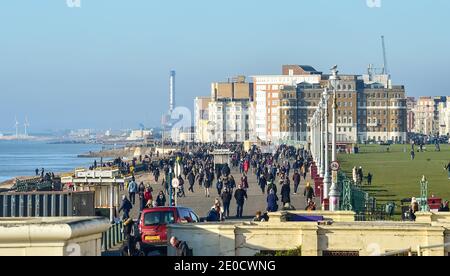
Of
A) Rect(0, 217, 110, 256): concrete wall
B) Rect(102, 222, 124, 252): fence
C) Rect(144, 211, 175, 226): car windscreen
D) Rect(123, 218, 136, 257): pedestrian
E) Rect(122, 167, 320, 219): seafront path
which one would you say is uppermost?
Rect(0, 217, 110, 256): concrete wall

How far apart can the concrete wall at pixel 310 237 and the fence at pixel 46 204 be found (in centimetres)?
1152

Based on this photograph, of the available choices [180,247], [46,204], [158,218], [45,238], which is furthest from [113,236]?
[45,238]

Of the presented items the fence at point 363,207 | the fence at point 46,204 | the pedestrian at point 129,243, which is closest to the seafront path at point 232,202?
the fence at point 363,207

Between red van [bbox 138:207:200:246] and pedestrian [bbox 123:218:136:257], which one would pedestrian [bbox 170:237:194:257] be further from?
red van [bbox 138:207:200:246]

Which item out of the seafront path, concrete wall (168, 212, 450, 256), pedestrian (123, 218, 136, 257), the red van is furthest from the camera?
the seafront path

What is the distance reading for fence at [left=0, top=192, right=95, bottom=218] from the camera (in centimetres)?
2948

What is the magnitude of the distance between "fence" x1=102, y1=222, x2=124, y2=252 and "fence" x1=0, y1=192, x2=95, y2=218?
7.28 ft

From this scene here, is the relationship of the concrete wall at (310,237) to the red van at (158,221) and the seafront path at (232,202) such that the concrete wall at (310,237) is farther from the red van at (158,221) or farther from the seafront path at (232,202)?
the seafront path at (232,202)

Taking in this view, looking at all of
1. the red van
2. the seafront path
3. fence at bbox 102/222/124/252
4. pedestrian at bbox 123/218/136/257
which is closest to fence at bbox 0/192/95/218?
fence at bbox 102/222/124/252

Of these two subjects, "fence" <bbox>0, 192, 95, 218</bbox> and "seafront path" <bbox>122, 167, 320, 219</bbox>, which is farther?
"seafront path" <bbox>122, 167, 320, 219</bbox>

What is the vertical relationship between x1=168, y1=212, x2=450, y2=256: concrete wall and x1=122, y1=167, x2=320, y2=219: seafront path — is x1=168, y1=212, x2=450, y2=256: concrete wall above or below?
above

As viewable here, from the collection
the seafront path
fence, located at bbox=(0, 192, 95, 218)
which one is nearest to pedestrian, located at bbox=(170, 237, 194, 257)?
fence, located at bbox=(0, 192, 95, 218)

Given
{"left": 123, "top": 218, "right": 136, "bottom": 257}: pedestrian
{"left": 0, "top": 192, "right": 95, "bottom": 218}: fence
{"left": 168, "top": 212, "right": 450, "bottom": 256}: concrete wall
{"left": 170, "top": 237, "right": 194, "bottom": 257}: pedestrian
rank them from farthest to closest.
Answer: {"left": 0, "top": 192, "right": 95, "bottom": 218}: fence < {"left": 123, "top": 218, "right": 136, "bottom": 257}: pedestrian < {"left": 170, "top": 237, "right": 194, "bottom": 257}: pedestrian < {"left": 168, "top": 212, "right": 450, "bottom": 256}: concrete wall
